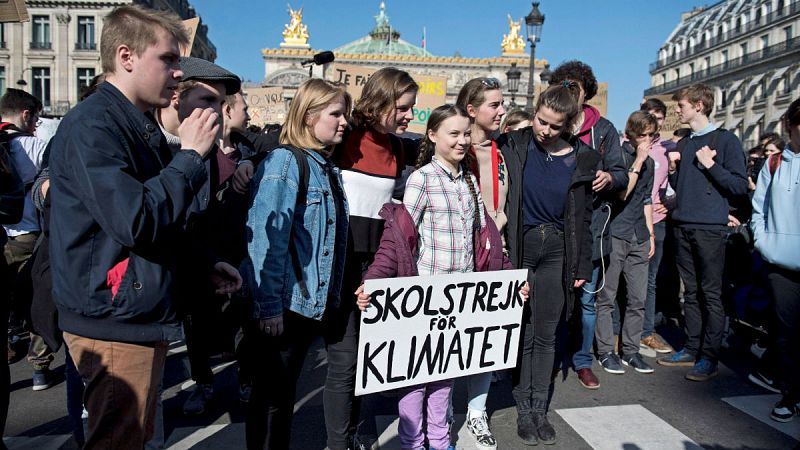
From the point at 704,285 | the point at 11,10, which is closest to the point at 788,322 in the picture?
the point at 704,285

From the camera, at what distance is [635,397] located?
14.7 feet

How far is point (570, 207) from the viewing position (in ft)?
12.6

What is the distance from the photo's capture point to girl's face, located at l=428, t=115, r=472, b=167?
3.20m

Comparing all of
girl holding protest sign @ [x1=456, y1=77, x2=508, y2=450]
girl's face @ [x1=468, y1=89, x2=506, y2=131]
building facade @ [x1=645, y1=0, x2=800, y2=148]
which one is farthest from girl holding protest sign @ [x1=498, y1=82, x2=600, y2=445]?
building facade @ [x1=645, y1=0, x2=800, y2=148]

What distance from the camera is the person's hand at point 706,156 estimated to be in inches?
193

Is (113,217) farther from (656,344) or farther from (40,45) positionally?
(40,45)

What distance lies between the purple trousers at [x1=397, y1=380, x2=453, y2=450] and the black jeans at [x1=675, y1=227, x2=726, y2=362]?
2.97 meters

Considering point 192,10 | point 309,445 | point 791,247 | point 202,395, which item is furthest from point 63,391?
point 192,10

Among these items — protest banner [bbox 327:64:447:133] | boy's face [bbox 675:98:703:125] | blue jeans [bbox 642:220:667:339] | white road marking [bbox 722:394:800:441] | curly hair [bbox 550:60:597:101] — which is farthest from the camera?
protest banner [bbox 327:64:447:133]

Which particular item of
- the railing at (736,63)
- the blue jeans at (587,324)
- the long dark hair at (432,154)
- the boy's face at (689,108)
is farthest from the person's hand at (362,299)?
the railing at (736,63)

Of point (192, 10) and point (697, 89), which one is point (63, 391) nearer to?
Answer: point (697, 89)

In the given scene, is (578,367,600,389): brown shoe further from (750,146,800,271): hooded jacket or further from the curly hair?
the curly hair

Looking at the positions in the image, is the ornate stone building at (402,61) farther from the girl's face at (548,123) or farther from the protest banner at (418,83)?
the girl's face at (548,123)

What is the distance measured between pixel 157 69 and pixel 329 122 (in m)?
1.02
